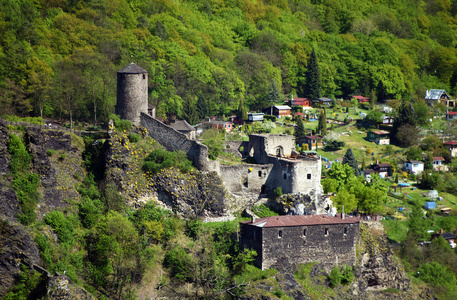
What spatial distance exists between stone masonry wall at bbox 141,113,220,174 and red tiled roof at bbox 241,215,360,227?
6.86 meters

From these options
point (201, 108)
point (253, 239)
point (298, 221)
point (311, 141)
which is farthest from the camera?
point (311, 141)

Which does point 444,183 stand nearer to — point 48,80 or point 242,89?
point 242,89

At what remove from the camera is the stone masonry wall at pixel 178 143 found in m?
61.1

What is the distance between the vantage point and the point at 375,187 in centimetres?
7369

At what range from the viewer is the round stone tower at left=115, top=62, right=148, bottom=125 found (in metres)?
62.5

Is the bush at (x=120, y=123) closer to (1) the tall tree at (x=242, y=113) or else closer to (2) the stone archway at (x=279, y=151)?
(2) the stone archway at (x=279, y=151)

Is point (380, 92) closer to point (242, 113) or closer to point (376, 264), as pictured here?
point (242, 113)

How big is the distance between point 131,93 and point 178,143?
6.53 m

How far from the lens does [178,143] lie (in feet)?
204

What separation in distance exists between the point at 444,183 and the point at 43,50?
207 feet

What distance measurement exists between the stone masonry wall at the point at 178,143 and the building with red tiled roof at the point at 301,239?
22.1ft

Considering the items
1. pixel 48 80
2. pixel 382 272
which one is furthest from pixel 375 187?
pixel 48 80

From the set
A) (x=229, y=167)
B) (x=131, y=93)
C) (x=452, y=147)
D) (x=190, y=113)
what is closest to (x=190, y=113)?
(x=190, y=113)

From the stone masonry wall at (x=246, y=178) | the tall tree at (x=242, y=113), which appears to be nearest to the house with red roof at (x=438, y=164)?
the tall tree at (x=242, y=113)
